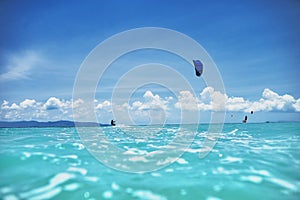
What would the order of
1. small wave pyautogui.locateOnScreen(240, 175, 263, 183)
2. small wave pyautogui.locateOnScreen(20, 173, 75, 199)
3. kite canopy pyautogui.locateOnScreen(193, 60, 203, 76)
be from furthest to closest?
1. kite canopy pyautogui.locateOnScreen(193, 60, 203, 76)
2. small wave pyautogui.locateOnScreen(240, 175, 263, 183)
3. small wave pyautogui.locateOnScreen(20, 173, 75, 199)

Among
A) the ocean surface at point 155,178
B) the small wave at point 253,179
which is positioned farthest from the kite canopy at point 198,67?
the small wave at point 253,179

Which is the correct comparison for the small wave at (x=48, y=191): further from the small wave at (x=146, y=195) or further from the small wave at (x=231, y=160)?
the small wave at (x=231, y=160)

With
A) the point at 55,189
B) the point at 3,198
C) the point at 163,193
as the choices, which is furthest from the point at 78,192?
the point at 163,193

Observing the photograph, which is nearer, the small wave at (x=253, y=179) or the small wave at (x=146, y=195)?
the small wave at (x=146, y=195)

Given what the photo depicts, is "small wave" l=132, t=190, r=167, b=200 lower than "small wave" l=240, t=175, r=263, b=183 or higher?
lower

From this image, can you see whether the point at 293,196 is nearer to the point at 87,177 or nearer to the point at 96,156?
the point at 87,177

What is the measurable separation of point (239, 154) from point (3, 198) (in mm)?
10292

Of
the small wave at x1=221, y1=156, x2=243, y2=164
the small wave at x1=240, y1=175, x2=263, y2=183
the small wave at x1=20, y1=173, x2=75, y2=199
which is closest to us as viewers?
the small wave at x1=20, y1=173, x2=75, y2=199

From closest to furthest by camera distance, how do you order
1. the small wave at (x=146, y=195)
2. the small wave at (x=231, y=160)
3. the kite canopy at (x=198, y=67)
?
the small wave at (x=146, y=195) < the small wave at (x=231, y=160) < the kite canopy at (x=198, y=67)

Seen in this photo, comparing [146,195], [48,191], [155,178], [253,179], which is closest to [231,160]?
[253,179]

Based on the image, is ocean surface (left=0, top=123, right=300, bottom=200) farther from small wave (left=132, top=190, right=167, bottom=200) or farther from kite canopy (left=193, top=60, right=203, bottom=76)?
kite canopy (left=193, top=60, right=203, bottom=76)

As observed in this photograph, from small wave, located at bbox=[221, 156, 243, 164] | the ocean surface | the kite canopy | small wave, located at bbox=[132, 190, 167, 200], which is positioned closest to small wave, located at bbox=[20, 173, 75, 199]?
the ocean surface

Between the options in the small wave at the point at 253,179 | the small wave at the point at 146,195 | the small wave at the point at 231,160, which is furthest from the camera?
the small wave at the point at 231,160

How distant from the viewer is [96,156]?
11992 millimetres
